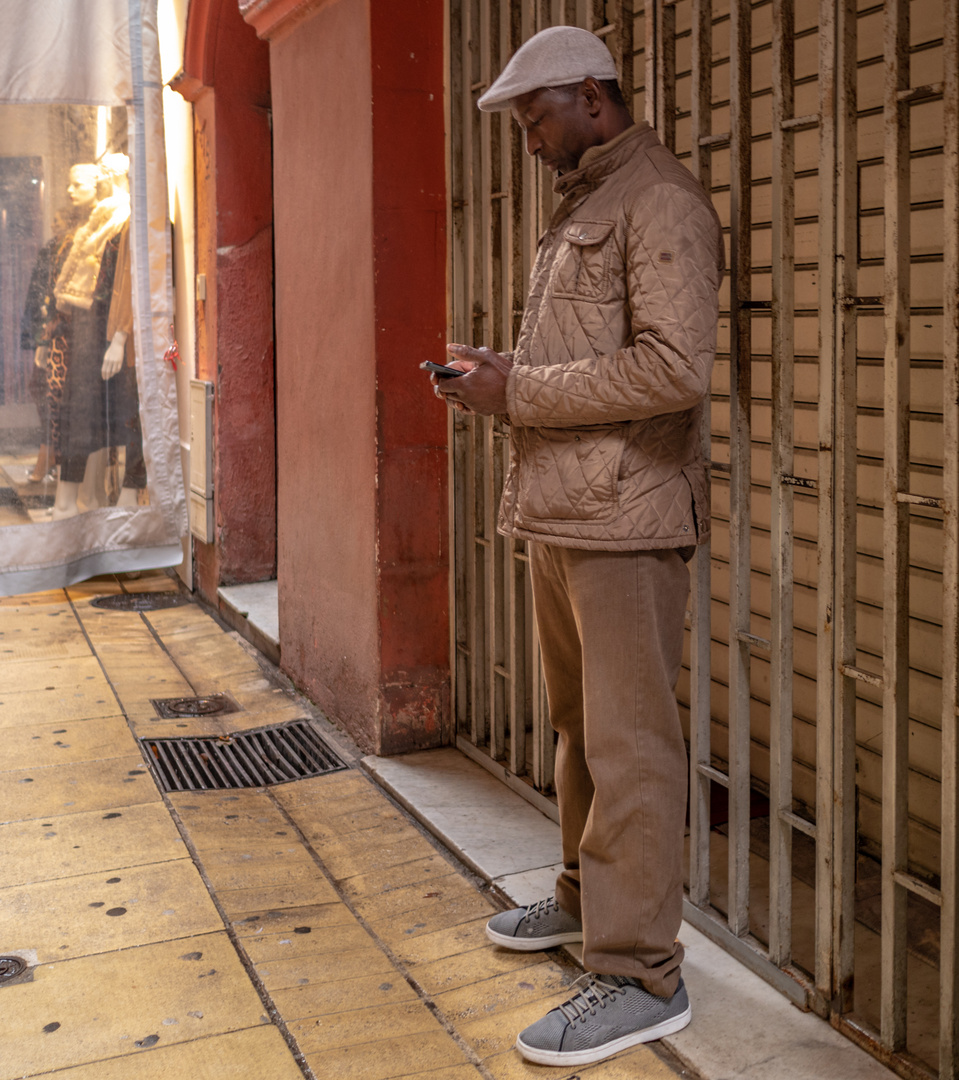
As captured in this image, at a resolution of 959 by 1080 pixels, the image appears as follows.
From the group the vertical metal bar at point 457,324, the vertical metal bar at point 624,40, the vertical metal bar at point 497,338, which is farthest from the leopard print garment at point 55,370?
the vertical metal bar at point 624,40

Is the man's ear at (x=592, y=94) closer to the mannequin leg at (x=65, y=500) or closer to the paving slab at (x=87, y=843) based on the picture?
the paving slab at (x=87, y=843)

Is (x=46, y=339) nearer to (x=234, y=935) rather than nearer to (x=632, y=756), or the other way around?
(x=234, y=935)

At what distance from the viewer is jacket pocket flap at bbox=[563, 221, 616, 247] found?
9.36 ft

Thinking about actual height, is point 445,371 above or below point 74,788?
above

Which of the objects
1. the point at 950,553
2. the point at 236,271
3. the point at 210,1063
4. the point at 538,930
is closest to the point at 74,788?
the point at 210,1063

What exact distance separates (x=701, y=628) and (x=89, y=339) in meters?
5.97

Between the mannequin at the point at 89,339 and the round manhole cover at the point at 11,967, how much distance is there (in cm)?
506

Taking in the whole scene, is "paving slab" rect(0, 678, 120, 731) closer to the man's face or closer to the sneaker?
the sneaker

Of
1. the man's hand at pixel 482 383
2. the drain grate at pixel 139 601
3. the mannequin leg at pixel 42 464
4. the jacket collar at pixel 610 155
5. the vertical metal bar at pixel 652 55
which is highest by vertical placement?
the vertical metal bar at pixel 652 55

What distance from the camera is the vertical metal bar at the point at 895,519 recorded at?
2.63m

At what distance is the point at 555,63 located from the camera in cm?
283

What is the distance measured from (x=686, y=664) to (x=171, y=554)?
4.51 m

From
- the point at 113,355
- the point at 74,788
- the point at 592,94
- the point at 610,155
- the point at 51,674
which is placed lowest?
the point at 74,788

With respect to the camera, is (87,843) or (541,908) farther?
(87,843)
